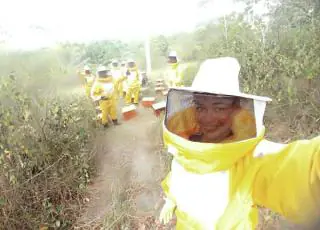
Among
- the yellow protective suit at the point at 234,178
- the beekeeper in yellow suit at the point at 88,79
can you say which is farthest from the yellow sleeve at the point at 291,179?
the beekeeper in yellow suit at the point at 88,79

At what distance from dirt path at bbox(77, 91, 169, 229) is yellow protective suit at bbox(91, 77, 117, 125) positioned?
0.75 ft

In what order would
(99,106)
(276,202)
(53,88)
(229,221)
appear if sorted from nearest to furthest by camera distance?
(276,202) < (229,221) < (53,88) < (99,106)

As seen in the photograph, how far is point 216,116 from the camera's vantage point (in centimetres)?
119

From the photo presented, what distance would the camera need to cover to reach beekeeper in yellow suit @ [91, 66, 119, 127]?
17.5 ft

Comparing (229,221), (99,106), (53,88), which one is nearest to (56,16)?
(53,88)

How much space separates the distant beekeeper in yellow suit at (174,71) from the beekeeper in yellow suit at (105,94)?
2.93 ft

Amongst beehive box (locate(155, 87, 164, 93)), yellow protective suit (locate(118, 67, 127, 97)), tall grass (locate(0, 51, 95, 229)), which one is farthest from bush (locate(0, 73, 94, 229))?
yellow protective suit (locate(118, 67, 127, 97))

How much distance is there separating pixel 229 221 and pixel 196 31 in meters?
4.01

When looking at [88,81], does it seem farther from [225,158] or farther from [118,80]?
[225,158]

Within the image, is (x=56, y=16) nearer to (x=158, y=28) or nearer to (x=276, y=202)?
(x=158, y=28)

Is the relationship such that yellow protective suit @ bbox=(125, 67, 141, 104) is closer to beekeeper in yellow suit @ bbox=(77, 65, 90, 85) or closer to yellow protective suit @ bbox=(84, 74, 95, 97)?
yellow protective suit @ bbox=(84, 74, 95, 97)

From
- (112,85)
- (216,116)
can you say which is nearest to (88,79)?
(112,85)

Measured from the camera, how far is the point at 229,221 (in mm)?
1104

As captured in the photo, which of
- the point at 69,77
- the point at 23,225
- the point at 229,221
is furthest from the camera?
the point at 69,77
